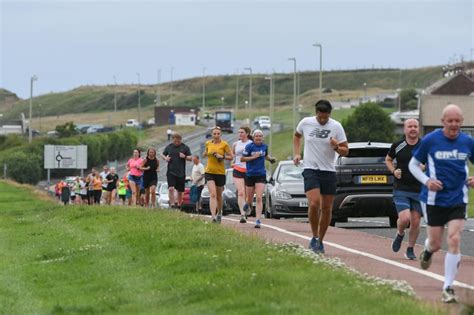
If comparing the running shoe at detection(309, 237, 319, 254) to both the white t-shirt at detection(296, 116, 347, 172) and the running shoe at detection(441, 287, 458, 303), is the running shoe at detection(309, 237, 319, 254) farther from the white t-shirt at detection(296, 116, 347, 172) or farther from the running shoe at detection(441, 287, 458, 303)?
the running shoe at detection(441, 287, 458, 303)

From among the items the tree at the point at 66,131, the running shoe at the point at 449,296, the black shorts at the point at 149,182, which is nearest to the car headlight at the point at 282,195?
the black shorts at the point at 149,182

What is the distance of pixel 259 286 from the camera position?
38.4ft

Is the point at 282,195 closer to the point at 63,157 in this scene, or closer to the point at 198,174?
the point at 198,174

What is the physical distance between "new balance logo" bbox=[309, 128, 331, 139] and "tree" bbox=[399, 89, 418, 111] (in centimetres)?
14667

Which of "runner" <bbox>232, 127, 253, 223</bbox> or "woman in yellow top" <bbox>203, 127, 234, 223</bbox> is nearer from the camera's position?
"woman in yellow top" <bbox>203, 127, 234, 223</bbox>

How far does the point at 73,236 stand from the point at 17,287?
253 inches

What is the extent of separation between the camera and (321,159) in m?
16.2

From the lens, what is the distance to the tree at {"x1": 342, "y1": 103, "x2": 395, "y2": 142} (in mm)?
102125

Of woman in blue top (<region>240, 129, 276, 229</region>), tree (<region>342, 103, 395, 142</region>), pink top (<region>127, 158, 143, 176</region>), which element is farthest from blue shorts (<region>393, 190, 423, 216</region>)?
tree (<region>342, 103, 395, 142</region>)

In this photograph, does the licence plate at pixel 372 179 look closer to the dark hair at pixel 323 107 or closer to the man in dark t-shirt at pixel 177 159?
the man in dark t-shirt at pixel 177 159

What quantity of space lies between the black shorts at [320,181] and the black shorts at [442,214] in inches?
151

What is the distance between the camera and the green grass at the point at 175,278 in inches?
427

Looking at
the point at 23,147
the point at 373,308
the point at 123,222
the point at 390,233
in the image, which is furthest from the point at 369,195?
the point at 23,147

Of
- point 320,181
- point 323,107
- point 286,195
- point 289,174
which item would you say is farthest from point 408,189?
point 289,174
